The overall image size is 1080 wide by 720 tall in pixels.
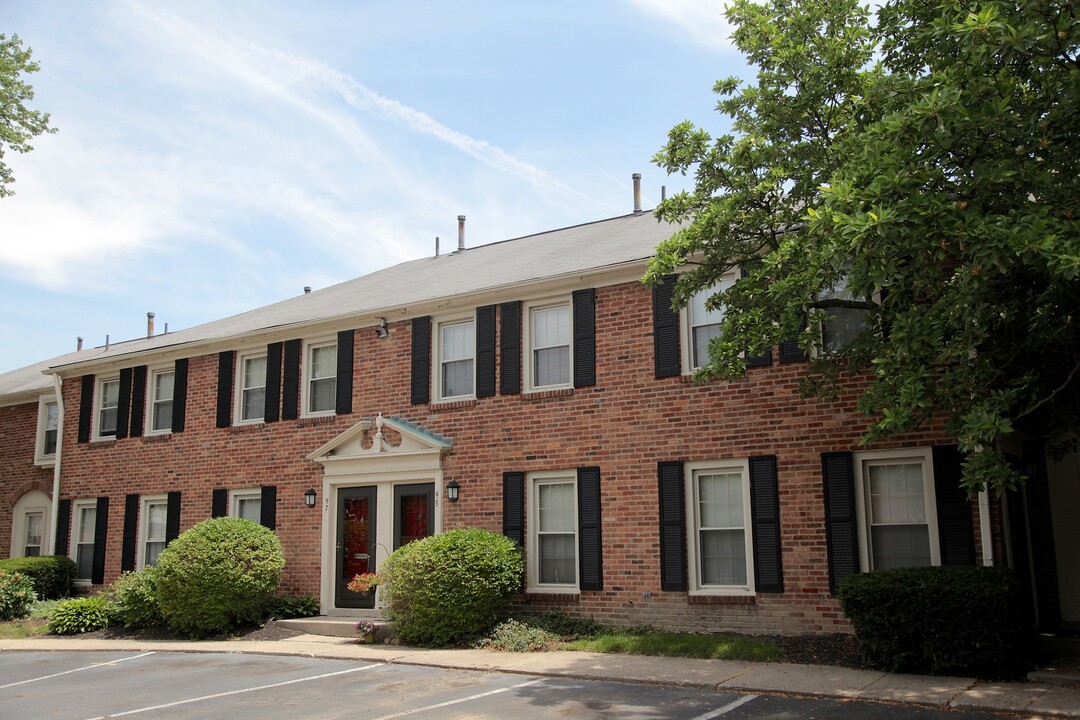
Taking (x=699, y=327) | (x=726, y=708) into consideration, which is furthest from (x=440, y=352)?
(x=726, y=708)

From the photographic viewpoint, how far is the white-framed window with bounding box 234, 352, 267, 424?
1836 centimetres

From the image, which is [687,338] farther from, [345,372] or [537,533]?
[345,372]

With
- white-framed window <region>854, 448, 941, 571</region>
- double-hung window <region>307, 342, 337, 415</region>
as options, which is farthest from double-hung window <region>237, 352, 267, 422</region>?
white-framed window <region>854, 448, 941, 571</region>

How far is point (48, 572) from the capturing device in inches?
775

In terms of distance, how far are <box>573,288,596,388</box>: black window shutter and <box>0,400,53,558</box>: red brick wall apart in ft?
46.7

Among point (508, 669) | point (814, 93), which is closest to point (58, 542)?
point (508, 669)

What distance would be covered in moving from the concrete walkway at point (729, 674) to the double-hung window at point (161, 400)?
617cm

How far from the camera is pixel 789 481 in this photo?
41.0ft

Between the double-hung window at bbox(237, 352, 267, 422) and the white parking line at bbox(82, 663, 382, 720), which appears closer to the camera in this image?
the white parking line at bbox(82, 663, 382, 720)

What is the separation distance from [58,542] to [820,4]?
61.5 ft

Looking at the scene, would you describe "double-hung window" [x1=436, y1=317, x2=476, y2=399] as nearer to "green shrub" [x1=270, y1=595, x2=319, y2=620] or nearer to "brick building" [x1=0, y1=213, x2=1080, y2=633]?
"brick building" [x1=0, y1=213, x2=1080, y2=633]

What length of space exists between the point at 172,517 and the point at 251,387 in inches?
119

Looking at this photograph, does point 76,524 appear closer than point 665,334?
No

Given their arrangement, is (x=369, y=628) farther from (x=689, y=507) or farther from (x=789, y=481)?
(x=789, y=481)
